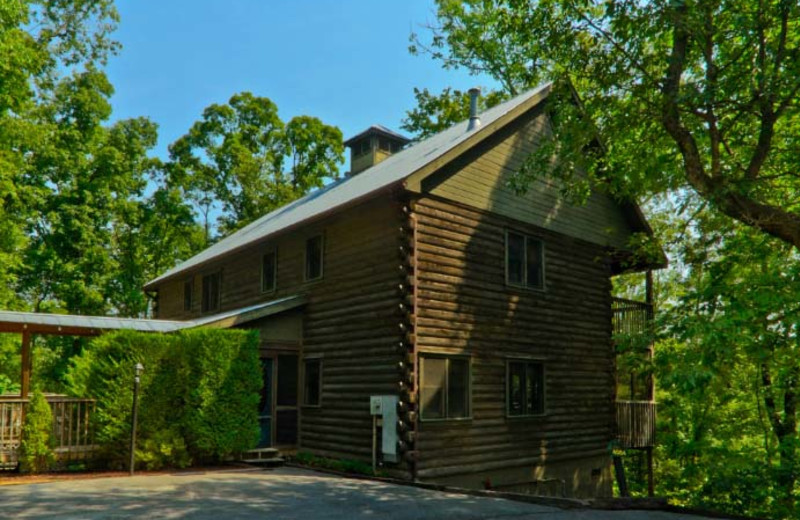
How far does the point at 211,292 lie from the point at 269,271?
13.7ft

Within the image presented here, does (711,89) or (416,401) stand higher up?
(711,89)

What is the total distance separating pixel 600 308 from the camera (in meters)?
18.2

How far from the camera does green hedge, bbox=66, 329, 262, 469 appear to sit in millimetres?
12609

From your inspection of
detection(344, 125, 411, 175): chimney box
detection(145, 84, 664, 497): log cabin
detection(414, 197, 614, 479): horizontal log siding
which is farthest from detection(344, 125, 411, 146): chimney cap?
detection(414, 197, 614, 479): horizontal log siding

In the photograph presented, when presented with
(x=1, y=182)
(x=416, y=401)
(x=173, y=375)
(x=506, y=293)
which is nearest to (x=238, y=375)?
(x=173, y=375)

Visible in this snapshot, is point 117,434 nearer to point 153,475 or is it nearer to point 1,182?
point 153,475

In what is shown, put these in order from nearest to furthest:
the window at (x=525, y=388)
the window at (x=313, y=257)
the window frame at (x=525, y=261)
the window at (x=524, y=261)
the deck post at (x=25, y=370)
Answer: the deck post at (x=25, y=370) < the window at (x=525, y=388) < the window frame at (x=525, y=261) < the window at (x=524, y=261) < the window at (x=313, y=257)

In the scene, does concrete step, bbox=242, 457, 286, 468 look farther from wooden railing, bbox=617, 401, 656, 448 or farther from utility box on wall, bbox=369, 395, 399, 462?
wooden railing, bbox=617, 401, 656, 448

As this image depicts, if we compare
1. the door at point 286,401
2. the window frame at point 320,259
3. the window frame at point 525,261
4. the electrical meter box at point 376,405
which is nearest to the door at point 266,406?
the door at point 286,401

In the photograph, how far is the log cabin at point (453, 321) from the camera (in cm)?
1342

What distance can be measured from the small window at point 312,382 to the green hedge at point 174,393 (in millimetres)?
1989

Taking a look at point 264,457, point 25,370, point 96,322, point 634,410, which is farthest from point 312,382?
point 634,410

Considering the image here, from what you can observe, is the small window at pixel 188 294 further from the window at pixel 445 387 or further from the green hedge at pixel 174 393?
the window at pixel 445 387

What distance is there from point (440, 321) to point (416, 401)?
1.81 m
